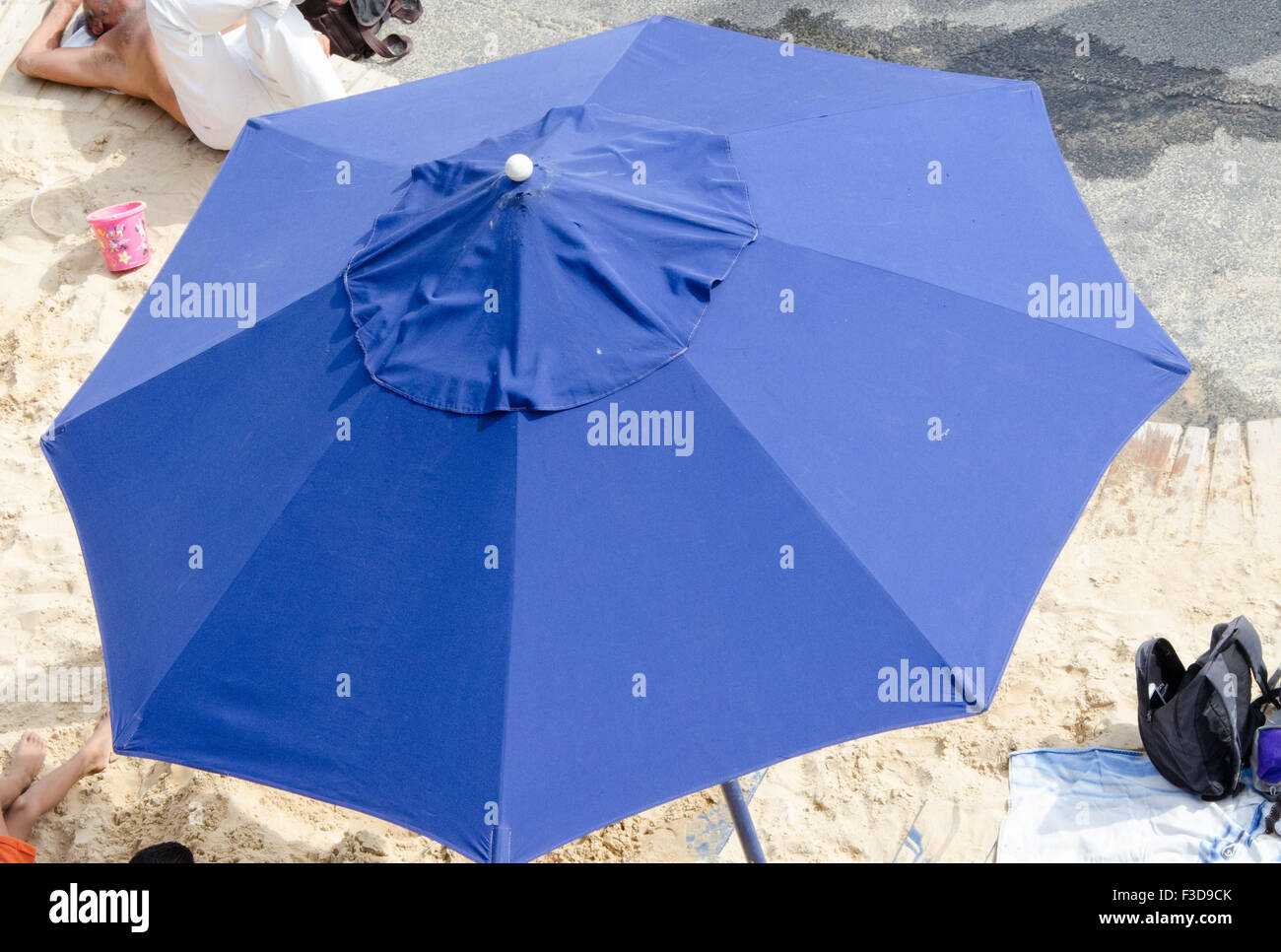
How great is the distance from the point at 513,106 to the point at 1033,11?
445 centimetres

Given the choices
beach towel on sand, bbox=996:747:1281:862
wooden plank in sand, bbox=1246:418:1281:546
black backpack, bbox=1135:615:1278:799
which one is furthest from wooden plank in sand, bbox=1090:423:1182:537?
beach towel on sand, bbox=996:747:1281:862

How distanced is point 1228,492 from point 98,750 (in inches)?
180

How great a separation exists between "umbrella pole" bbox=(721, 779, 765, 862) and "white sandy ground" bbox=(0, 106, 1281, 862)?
0.52m

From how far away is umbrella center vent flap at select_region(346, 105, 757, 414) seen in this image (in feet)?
8.00

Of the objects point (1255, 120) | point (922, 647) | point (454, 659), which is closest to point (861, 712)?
point (922, 647)

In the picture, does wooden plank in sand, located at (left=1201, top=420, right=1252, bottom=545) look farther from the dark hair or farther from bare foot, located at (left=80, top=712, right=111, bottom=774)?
bare foot, located at (left=80, top=712, right=111, bottom=774)

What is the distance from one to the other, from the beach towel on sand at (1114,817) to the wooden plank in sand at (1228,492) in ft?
3.60

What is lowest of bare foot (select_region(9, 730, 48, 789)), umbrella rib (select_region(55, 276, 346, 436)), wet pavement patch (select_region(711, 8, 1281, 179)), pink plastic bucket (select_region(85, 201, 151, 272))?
bare foot (select_region(9, 730, 48, 789))

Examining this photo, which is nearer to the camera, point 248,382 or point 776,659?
point 776,659

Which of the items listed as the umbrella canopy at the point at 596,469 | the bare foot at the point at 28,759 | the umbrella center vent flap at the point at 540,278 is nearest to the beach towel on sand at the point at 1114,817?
the umbrella canopy at the point at 596,469

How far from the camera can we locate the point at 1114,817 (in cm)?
367

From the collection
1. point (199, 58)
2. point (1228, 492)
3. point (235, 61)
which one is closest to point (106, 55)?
point (199, 58)

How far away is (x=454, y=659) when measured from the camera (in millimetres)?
2289
